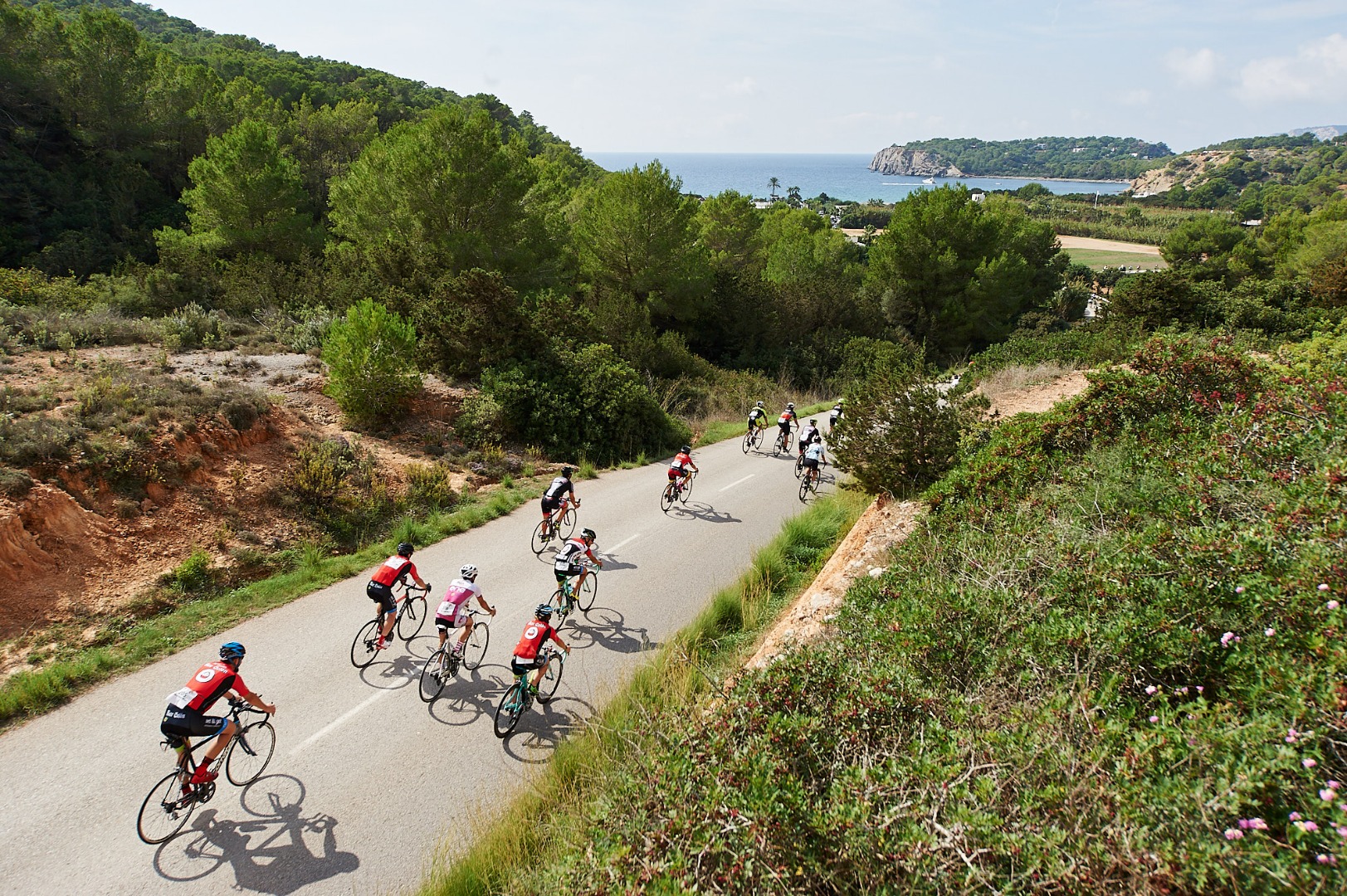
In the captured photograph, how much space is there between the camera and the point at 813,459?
14688 millimetres

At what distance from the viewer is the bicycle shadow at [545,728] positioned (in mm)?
6819

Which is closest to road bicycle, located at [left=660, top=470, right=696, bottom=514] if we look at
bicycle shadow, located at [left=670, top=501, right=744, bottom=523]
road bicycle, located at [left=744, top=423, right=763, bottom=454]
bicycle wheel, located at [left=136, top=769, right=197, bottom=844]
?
bicycle shadow, located at [left=670, top=501, right=744, bottom=523]

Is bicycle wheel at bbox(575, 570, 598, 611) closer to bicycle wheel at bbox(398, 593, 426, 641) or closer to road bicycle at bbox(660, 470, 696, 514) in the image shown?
bicycle wheel at bbox(398, 593, 426, 641)

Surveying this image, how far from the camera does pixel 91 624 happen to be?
27.5 feet

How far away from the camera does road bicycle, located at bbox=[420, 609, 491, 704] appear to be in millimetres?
7633

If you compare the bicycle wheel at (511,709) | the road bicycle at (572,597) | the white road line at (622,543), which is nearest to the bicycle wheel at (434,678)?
the bicycle wheel at (511,709)

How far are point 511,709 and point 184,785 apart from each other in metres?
2.83

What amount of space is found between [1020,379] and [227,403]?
2125cm

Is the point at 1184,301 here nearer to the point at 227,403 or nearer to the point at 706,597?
the point at 706,597

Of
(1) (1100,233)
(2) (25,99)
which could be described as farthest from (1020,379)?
(1) (1100,233)

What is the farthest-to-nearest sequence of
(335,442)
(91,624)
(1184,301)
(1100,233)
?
(1100,233)
(1184,301)
(335,442)
(91,624)

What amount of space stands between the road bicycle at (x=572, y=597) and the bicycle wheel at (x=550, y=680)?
758 mm

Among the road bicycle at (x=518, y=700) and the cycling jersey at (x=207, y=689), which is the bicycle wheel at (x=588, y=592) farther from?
the cycling jersey at (x=207, y=689)

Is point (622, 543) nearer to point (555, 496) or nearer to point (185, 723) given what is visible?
point (555, 496)
